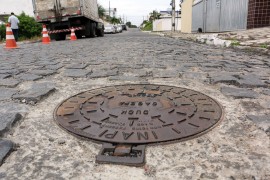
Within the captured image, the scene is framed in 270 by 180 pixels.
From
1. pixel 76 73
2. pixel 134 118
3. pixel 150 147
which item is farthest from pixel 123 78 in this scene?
pixel 150 147

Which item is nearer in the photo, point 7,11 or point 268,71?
point 268,71

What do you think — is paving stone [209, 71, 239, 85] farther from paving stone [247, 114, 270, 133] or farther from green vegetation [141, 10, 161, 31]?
green vegetation [141, 10, 161, 31]

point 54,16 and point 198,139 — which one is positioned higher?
point 54,16

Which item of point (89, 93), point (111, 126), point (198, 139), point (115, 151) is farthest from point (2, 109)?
point (198, 139)

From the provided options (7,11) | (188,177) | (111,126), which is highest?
(7,11)

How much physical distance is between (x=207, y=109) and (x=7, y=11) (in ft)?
131

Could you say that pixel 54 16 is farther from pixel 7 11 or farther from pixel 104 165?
pixel 7 11

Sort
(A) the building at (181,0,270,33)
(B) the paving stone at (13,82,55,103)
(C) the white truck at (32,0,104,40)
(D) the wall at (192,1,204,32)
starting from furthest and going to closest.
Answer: (D) the wall at (192,1,204,32), (C) the white truck at (32,0,104,40), (A) the building at (181,0,270,33), (B) the paving stone at (13,82,55,103)

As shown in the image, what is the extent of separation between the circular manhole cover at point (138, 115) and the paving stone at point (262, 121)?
0.76 ft

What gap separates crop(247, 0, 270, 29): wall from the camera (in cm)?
795

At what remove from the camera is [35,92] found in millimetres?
2537

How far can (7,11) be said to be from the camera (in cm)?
3531

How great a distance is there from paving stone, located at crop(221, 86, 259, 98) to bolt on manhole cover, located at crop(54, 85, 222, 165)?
0.35m

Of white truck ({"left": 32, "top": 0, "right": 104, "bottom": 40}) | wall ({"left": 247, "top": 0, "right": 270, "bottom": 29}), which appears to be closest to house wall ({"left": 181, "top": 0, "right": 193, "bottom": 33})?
white truck ({"left": 32, "top": 0, "right": 104, "bottom": 40})
